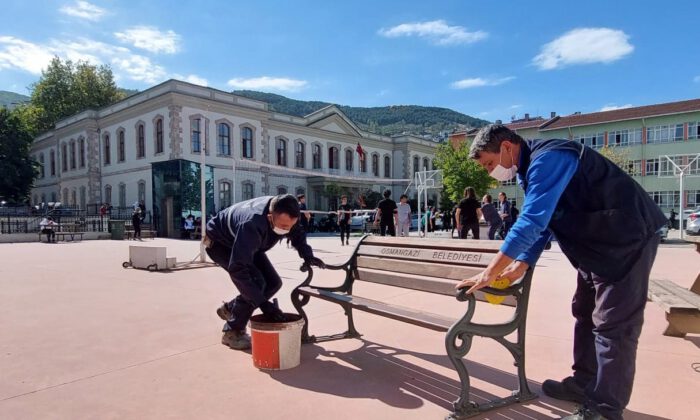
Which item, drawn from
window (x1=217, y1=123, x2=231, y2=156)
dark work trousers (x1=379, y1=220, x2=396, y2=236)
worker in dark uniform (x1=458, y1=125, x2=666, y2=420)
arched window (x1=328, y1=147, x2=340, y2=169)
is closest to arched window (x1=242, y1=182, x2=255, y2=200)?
window (x1=217, y1=123, x2=231, y2=156)

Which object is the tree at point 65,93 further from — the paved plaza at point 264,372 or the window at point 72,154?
the paved plaza at point 264,372

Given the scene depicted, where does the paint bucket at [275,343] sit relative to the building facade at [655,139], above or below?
below

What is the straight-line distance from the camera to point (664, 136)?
45.6 m

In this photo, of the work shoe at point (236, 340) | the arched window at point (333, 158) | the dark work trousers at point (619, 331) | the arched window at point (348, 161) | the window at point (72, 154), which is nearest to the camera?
the dark work trousers at point (619, 331)

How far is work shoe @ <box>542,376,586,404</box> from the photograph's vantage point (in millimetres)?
2988

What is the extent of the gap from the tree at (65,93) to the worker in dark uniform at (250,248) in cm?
5463

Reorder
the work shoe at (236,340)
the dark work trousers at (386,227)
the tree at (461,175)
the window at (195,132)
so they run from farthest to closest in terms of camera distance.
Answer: the tree at (461,175) < the window at (195,132) < the dark work trousers at (386,227) < the work shoe at (236,340)

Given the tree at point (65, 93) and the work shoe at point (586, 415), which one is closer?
the work shoe at point (586, 415)

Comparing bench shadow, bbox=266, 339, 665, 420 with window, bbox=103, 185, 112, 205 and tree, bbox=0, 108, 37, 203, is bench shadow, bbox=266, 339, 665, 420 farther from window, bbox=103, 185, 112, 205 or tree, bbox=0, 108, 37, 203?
Answer: tree, bbox=0, 108, 37, 203

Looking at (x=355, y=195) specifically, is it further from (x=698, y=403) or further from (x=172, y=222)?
(x=698, y=403)

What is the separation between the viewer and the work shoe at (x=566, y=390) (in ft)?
9.80

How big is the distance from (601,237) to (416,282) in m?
1.67

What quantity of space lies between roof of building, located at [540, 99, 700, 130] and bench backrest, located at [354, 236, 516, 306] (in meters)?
51.4

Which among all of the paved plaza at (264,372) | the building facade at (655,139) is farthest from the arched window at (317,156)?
the paved plaza at (264,372)
